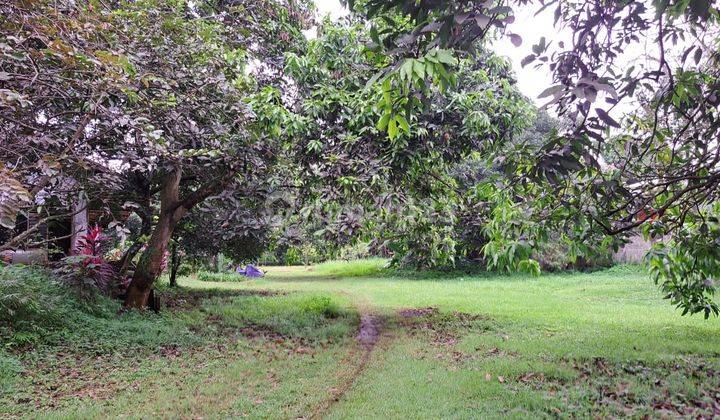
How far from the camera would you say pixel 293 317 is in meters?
9.79

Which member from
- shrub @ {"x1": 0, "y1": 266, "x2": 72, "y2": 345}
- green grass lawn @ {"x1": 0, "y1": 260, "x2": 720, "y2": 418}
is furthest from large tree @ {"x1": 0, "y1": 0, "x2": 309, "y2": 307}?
green grass lawn @ {"x1": 0, "y1": 260, "x2": 720, "y2": 418}

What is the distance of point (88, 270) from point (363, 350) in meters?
4.30

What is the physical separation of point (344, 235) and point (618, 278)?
1421 centimetres

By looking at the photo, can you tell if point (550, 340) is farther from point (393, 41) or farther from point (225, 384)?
point (393, 41)

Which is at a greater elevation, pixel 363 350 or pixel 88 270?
pixel 88 270

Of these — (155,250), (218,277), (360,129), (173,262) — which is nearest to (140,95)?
(360,129)

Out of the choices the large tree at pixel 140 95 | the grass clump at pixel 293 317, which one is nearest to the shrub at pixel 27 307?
the large tree at pixel 140 95

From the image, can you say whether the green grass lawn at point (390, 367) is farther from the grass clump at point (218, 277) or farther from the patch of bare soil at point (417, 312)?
the grass clump at point (218, 277)

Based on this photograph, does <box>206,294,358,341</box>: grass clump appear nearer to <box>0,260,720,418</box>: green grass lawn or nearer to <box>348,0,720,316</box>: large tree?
<box>0,260,720,418</box>: green grass lawn

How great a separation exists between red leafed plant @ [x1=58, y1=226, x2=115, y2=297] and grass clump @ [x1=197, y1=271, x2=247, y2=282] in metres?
12.8

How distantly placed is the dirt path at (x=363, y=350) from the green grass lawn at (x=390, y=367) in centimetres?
4

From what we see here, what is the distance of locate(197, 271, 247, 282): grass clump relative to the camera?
20.6 metres

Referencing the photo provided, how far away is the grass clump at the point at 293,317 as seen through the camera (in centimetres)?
832

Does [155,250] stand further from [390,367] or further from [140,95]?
[390,367]
